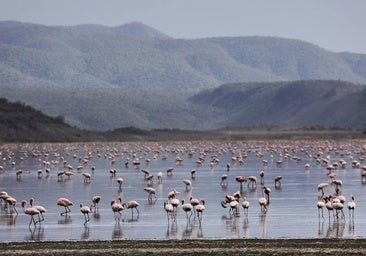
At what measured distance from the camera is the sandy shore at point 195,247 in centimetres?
1820

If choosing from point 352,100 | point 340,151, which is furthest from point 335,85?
point 340,151

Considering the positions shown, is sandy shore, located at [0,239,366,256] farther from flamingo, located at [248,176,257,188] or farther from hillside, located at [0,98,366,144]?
hillside, located at [0,98,366,144]

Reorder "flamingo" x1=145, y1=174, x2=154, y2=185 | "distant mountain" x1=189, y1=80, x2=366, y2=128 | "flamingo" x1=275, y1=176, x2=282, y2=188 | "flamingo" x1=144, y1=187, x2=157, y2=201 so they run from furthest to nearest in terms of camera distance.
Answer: "distant mountain" x1=189, y1=80, x2=366, y2=128, "flamingo" x1=145, y1=174, x2=154, y2=185, "flamingo" x1=275, y1=176, x2=282, y2=188, "flamingo" x1=144, y1=187, x2=157, y2=201

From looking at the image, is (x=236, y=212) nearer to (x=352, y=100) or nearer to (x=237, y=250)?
(x=237, y=250)

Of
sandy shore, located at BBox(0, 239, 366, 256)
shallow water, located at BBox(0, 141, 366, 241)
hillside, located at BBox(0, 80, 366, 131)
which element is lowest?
sandy shore, located at BBox(0, 239, 366, 256)

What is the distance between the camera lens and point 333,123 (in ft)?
441

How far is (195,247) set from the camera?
19.0 m

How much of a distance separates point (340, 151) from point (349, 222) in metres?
44.5

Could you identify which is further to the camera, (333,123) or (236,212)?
(333,123)

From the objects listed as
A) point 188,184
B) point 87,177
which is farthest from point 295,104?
point 188,184

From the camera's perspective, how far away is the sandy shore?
18.2m

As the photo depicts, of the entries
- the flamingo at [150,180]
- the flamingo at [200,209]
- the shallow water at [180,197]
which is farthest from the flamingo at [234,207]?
the flamingo at [150,180]

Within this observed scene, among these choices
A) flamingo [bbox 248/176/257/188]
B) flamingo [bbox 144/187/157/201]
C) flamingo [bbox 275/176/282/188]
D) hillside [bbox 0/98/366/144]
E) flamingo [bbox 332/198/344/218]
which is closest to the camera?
flamingo [bbox 332/198/344/218]

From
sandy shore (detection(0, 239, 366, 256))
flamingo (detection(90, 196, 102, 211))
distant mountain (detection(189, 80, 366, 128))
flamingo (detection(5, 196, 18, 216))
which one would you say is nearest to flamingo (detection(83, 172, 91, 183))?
flamingo (detection(90, 196, 102, 211))
